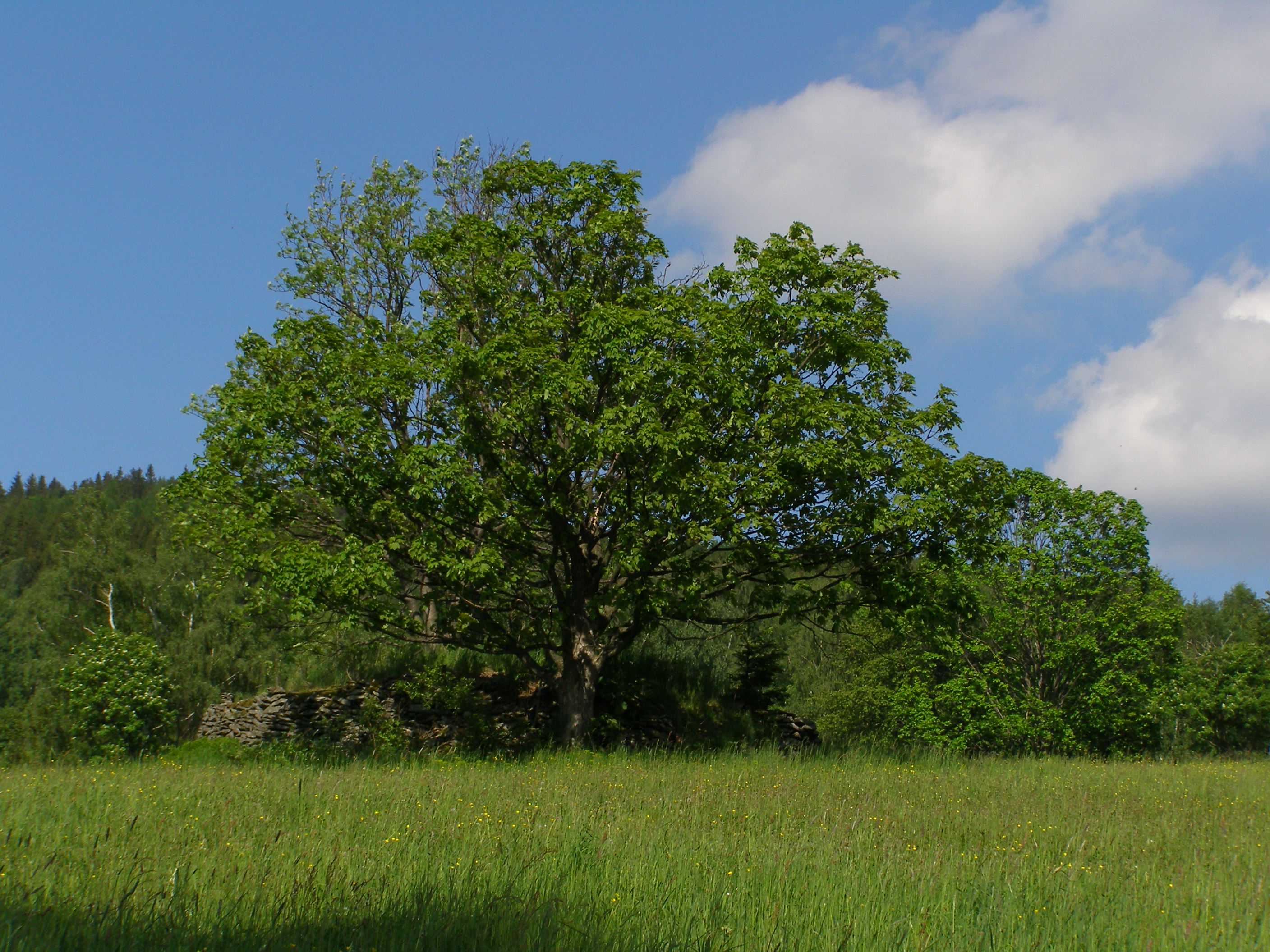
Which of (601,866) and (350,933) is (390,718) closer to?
(601,866)

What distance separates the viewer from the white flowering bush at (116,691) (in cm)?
2812

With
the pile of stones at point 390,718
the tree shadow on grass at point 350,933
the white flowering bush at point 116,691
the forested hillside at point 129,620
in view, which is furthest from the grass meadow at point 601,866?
the forested hillside at point 129,620

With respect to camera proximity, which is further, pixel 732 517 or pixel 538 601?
pixel 538 601

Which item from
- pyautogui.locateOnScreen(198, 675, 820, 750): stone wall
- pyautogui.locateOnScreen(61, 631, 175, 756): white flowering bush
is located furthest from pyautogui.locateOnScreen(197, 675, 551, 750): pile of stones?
pyautogui.locateOnScreen(61, 631, 175, 756): white flowering bush

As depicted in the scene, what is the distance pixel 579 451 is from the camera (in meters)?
15.2

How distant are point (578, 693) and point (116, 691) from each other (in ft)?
62.8

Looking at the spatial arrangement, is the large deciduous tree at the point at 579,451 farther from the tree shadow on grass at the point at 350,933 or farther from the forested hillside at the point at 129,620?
the forested hillside at the point at 129,620

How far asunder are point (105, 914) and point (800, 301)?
15018 mm

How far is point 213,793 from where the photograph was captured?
957 centimetres

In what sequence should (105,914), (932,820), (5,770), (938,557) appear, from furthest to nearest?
(938,557) < (5,770) < (932,820) < (105,914)

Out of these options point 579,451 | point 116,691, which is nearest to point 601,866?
point 579,451

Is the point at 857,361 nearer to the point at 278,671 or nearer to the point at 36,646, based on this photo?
the point at 278,671

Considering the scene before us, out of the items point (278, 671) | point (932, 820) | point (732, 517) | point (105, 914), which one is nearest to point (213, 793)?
point (105, 914)

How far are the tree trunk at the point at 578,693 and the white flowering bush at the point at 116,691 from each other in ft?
56.0
